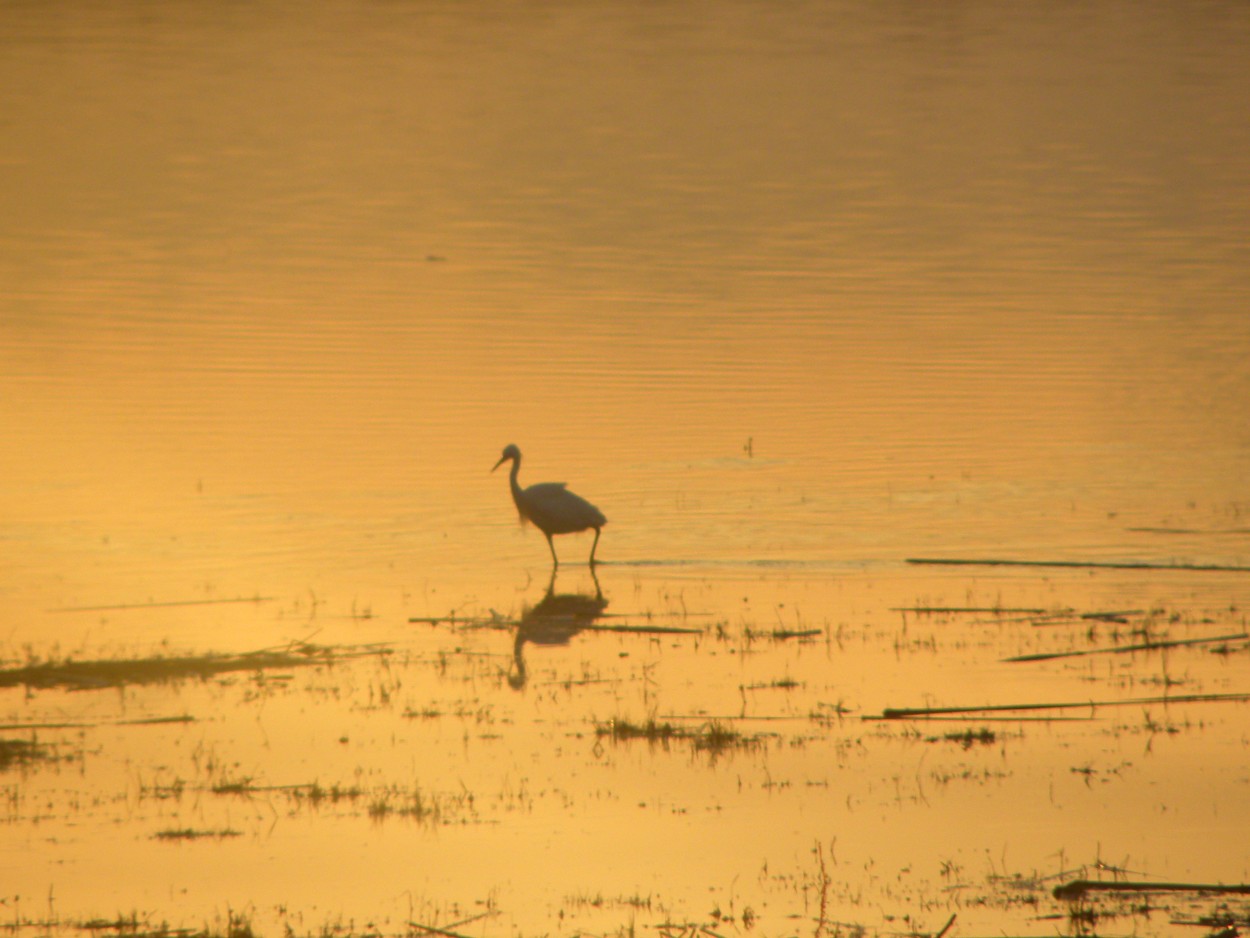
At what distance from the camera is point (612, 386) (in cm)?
2958

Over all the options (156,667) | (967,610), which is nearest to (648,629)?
(967,610)

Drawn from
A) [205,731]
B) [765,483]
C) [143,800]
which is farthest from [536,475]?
[143,800]

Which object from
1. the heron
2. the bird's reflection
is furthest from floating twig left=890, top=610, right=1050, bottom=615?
the heron

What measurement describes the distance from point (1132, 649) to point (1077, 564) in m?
3.34

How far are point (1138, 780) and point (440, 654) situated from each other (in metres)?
5.51

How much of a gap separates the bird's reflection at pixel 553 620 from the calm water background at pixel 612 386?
0.23 meters

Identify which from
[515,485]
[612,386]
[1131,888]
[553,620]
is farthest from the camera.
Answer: [612,386]

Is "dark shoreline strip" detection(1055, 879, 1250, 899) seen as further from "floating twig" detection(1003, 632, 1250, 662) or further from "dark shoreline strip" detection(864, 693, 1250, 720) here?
"floating twig" detection(1003, 632, 1250, 662)

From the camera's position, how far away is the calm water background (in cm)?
1542

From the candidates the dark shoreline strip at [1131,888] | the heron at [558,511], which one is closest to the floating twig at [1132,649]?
the dark shoreline strip at [1131,888]

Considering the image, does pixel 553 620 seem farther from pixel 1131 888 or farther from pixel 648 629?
pixel 1131 888

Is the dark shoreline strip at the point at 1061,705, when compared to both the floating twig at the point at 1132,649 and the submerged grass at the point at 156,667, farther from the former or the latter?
the submerged grass at the point at 156,667

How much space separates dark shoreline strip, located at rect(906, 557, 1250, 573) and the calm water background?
34cm

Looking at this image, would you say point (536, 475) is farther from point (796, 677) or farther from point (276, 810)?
point (276, 810)
